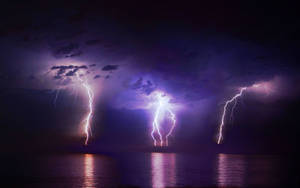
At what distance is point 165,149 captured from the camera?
87562 mm

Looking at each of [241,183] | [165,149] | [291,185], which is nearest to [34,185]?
[241,183]

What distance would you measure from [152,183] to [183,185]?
6.54 ft

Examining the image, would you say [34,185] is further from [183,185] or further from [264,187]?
[264,187]

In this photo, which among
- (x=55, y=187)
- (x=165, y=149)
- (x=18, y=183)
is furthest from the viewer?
(x=165, y=149)

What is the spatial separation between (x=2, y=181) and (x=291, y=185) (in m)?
16.8

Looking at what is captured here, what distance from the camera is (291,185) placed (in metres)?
17.7

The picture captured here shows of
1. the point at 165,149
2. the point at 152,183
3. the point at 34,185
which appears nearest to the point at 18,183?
the point at 34,185

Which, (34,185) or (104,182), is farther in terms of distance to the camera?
(104,182)

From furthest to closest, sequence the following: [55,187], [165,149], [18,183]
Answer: [165,149] < [18,183] < [55,187]

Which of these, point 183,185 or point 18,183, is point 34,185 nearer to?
point 18,183

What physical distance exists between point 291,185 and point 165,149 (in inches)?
2784

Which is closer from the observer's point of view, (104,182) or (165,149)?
(104,182)

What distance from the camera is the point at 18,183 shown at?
1848cm

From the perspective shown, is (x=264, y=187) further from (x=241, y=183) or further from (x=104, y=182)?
(x=104, y=182)
